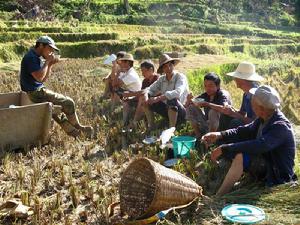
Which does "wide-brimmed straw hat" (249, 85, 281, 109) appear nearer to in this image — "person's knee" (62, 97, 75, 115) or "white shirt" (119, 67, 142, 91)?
"person's knee" (62, 97, 75, 115)

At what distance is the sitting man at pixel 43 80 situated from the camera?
16.9 ft

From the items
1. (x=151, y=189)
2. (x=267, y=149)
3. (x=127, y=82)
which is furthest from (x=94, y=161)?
(x=267, y=149)

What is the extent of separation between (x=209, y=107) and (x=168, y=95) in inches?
27.1

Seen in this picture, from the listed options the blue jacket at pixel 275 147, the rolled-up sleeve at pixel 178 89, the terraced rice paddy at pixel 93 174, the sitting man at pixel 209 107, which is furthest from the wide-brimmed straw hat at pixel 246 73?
the blue jacket at pixel 275 147

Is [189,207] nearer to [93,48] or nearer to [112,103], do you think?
[112,103]

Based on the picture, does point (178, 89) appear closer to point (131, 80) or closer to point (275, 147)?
point (131, 80)

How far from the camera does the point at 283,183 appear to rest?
348 centimetres

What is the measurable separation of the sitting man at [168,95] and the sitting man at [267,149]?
190 centimetres

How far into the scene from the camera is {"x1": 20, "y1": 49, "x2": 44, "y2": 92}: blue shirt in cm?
516

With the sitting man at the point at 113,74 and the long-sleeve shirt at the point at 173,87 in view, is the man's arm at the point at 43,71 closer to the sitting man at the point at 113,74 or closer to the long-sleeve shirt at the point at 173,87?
the sitting man at the point at 113,74

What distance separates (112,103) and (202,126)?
7.66 feet

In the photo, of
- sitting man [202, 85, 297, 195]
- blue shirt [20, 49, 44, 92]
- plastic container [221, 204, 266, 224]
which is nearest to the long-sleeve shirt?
blue shirt [20, 49, 44, 92]

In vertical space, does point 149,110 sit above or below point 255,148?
below

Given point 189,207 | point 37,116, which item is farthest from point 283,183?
point 37,116
